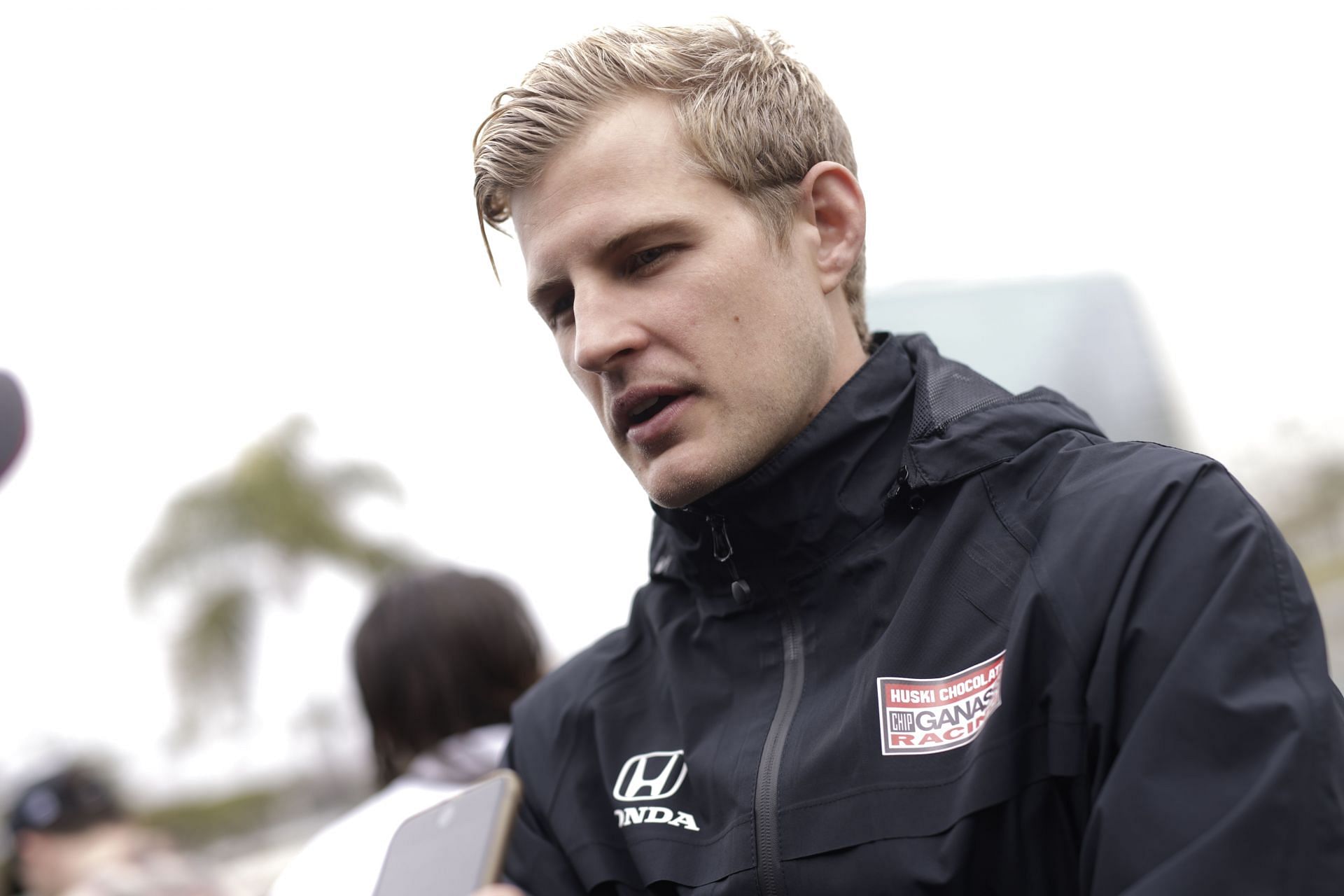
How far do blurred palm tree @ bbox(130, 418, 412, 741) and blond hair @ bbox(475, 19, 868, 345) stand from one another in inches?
1017

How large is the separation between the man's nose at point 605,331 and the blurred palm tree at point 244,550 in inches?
1020

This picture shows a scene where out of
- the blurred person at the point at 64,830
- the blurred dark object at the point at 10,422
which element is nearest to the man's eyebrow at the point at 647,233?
the blurred dark object at the point at 10,422

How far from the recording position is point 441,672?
3.28 metres

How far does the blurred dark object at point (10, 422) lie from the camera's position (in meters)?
1.81

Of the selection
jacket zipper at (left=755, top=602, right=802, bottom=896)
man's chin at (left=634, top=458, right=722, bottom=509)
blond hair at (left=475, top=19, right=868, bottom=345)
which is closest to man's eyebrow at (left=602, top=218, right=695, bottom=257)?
blond hair at (left=475, top=19, right=868, bottom=345)

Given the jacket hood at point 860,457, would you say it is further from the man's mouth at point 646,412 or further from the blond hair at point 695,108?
the blond hair at point 695,108

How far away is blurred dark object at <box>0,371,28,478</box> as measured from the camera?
181 cm

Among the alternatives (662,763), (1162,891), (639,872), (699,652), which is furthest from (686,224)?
(1162,891)

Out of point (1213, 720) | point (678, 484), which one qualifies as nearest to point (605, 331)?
point (678, 484)

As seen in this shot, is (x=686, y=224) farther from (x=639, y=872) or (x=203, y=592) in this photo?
(x=203, y=592)

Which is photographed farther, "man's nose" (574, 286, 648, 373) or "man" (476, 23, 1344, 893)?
"man's nose" (574, 286, 648, 373)

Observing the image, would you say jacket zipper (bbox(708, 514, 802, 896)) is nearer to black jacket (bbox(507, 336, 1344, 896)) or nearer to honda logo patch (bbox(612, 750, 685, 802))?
black jacket (bbox(507, 336, 1344, 896))

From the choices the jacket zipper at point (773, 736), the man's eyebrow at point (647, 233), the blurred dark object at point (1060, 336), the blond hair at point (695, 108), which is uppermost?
the blond hair at point (695, 108)

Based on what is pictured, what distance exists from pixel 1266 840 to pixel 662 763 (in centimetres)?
90
